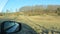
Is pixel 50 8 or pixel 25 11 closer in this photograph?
pixel 25 11

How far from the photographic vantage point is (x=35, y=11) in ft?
28.8

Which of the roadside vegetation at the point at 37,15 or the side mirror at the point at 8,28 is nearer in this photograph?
the side mirror at the point at 8,28

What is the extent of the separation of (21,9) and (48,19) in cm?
197

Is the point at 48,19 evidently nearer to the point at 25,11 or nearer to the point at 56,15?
the point at 56,15

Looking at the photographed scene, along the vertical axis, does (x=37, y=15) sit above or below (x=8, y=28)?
below

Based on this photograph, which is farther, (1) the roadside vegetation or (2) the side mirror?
(1) the roadside vegetation

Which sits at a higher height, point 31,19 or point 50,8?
point 50,8

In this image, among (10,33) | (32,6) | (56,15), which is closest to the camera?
(10,33)

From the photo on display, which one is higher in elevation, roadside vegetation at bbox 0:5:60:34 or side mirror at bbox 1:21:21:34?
side mirror at bbox 1:21:21:34

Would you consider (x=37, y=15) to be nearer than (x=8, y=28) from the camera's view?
No

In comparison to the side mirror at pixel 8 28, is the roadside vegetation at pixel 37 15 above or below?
below

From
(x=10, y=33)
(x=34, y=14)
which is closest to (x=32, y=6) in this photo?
(x=34, y=14)

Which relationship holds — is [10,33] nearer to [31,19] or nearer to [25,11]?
[25,11]

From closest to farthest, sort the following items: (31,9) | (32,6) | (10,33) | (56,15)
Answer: (10,33) → (31,9) → (32,6) → (56,15)
